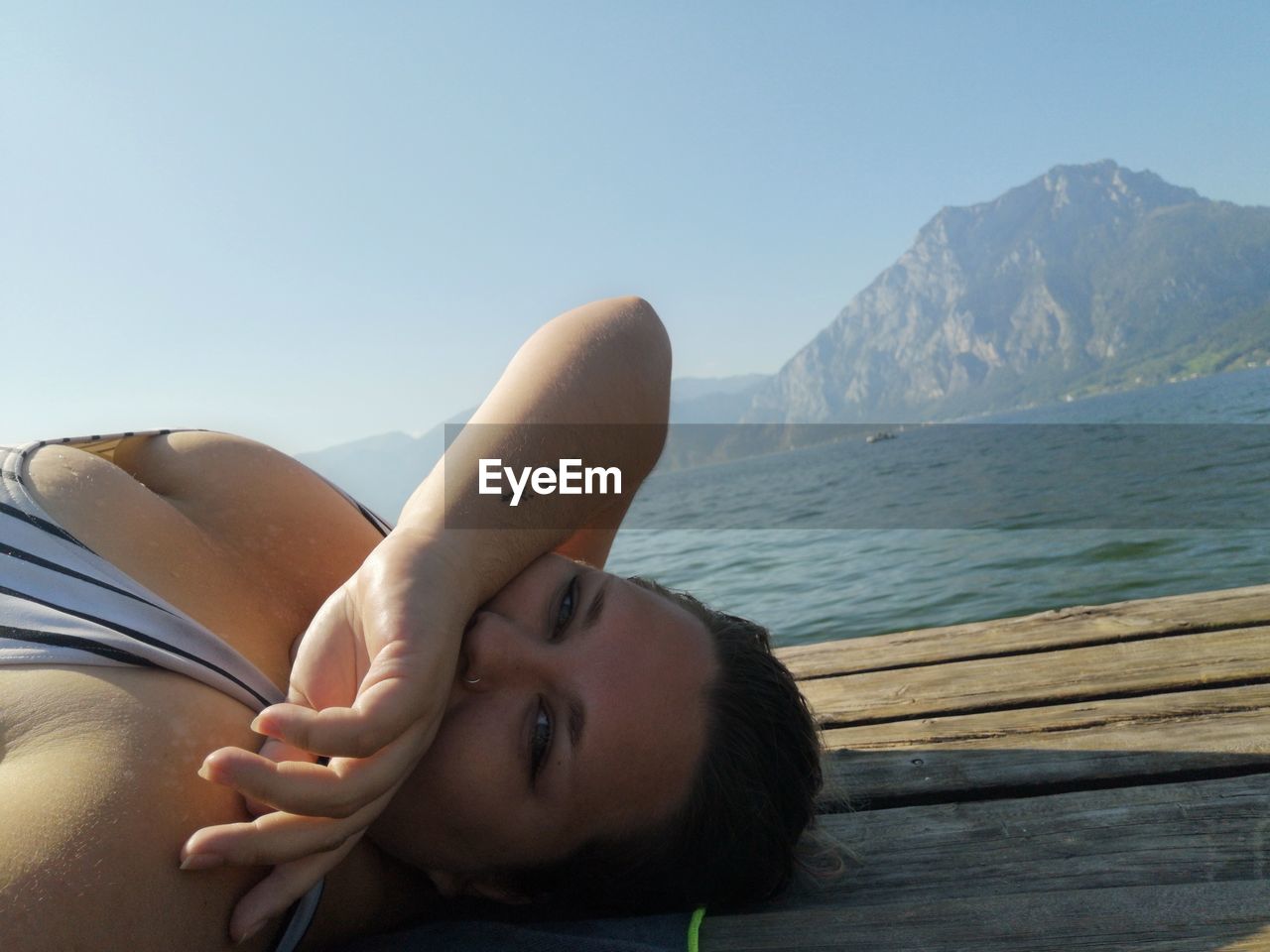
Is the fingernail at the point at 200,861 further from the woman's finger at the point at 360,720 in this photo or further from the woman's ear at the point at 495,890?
the woman's ear at the point at 495,890

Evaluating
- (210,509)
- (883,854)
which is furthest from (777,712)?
(210,509)

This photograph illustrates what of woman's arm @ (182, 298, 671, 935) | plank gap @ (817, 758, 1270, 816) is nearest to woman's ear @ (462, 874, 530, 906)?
woman's arm @ (182, 298, 671, 935)

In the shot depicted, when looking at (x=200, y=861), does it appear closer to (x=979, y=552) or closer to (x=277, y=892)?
(x=277, y=892)

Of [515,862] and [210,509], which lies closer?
[515,862]

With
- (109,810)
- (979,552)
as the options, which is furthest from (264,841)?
(979,552)

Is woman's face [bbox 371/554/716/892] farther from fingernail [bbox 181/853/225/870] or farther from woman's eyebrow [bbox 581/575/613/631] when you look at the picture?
fingernail [bbox 181/853/225/870]

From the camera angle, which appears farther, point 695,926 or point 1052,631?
point 1052,631

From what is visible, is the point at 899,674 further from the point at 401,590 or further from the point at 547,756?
the point at 401,590
